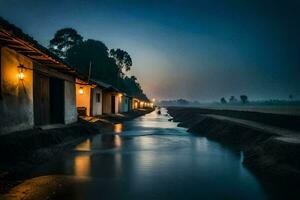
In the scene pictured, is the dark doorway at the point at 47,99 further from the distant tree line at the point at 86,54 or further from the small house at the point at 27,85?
the distant tree line at the point at 86,54

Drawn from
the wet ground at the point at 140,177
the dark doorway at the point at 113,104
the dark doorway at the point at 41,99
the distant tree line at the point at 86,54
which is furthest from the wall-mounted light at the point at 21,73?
the distant tree line at the point at 86,54

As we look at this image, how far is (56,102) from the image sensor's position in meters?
18.8

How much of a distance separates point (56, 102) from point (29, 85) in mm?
5373

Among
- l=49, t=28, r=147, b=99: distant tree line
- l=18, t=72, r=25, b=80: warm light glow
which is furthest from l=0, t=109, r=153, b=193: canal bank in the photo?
l=49, t=28, r=147, b=99: distant tree line

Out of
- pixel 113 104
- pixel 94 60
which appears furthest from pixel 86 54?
pixel 113 104

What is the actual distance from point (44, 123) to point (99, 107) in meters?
17.3

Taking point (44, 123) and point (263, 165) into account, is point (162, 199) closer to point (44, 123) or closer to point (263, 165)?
point (263, 165)

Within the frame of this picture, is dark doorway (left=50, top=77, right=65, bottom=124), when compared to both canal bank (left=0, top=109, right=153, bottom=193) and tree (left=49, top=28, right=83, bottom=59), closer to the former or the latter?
canal bank (left=0, top=109, right=153, bottom=193)

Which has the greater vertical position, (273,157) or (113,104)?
(113,104)

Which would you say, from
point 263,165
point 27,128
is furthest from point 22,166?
point 263,165

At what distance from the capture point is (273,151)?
11227 millimetres

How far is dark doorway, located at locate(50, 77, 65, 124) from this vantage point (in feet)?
61.2

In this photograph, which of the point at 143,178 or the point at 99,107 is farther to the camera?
the point at 99,107

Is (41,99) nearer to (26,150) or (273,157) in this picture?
(26,150)
